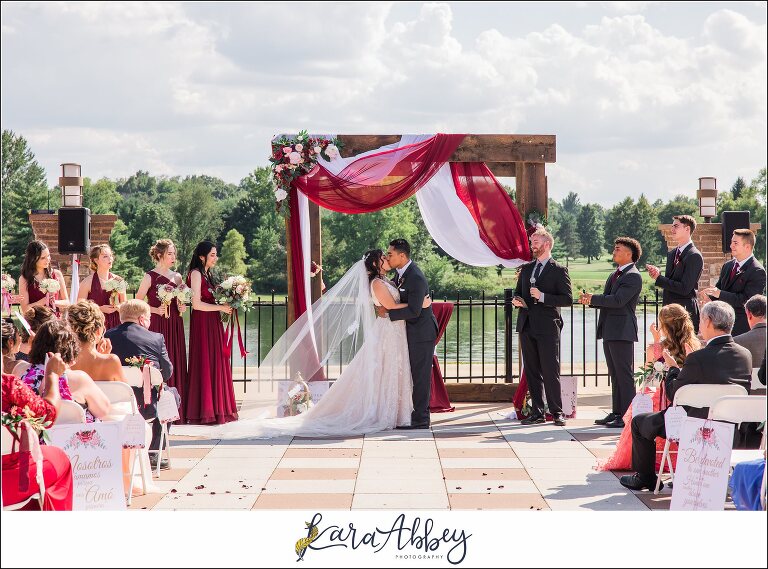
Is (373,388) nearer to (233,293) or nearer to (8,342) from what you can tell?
(233,293)

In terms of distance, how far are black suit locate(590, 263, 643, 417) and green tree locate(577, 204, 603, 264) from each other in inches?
1652

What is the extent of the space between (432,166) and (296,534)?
183 inches

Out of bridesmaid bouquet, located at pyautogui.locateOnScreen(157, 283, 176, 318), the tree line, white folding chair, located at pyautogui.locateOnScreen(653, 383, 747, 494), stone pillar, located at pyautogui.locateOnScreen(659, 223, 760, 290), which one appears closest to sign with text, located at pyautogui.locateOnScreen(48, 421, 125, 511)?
bridesmaid bouquet, located at pyautogui.locateOnScreen(157, 283, 176, 318)

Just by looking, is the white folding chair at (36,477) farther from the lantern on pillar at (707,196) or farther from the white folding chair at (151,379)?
the lantern on pillar at (707,196)

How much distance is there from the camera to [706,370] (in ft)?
16.9

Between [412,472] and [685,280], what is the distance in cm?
309

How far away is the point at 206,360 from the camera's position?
7.78 m

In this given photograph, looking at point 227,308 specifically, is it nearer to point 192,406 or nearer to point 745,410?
point 192,406

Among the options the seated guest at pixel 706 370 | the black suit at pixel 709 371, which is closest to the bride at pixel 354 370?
the seated guest at pixel 706 370

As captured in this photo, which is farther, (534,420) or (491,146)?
(491,146)

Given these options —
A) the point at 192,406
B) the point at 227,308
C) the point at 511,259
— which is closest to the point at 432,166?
the point at 511,259

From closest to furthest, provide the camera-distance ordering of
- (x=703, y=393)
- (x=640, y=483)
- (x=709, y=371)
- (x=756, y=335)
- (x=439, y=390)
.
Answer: (x=703, y=393) → (x=709, y=371) → (x=640, y=483) → (x=756, y=335) → (x=439, y=390)

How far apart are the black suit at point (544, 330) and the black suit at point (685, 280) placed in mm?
813

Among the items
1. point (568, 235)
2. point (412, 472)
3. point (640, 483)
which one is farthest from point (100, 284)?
point (568, 235)
